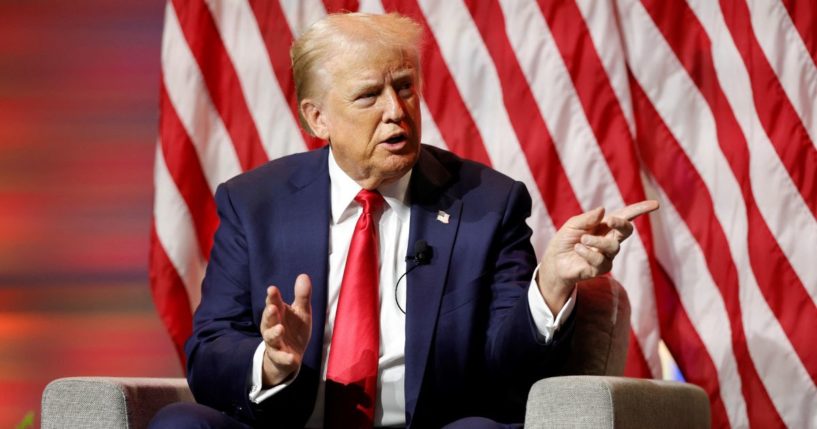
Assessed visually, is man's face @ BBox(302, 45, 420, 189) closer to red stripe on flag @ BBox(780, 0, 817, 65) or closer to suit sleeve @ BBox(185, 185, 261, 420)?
suit sleeve @ BBox(185, 185, 261, 420)

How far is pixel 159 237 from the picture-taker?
127 inches

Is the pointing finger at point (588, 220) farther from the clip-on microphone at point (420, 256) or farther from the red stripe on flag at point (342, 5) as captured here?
the red stripe on flag at point (342, 5)

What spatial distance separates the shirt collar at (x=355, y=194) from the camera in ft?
8.12

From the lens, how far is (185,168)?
3.24 metres

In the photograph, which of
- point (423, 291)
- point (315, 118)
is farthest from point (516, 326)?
point (315, 118)

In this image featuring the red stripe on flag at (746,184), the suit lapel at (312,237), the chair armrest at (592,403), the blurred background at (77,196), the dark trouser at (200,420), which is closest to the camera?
the chair armrest at (592,403)

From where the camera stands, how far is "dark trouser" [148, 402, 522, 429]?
2086 mm

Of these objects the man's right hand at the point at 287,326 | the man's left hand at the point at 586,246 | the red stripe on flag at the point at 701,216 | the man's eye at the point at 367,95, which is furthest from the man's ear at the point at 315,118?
the red stripe on flag at the point at 701,216

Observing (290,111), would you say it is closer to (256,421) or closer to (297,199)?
(297,199)

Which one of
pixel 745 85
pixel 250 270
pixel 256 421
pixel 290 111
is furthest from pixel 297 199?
pixel 745 85

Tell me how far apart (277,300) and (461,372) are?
511mm

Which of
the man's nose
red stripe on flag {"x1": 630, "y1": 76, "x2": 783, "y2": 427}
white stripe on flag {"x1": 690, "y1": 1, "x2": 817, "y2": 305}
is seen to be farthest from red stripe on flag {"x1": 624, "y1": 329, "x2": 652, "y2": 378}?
the man's nose

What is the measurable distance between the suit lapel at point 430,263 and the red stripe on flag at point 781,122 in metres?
1.03

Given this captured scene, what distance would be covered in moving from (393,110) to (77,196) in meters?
1.54
